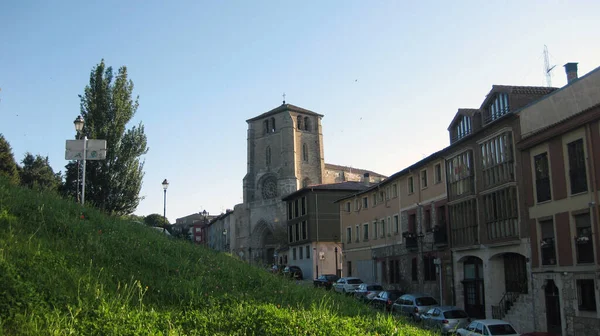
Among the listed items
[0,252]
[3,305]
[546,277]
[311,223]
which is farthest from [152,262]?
[311,223]

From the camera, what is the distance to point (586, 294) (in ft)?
67.9

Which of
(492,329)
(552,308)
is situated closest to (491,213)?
(552,308)

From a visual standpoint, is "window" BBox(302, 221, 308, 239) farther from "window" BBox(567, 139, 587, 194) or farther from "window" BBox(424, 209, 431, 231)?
"window" BBox(567, 139, 587, 194)

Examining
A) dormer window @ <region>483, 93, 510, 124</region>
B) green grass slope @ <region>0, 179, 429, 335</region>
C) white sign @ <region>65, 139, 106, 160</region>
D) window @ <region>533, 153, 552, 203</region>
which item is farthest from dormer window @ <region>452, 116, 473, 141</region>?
green grass slope @ <region>0, 179, 429, 335</region>

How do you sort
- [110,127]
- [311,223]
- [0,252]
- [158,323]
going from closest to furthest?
[158,323] → [0,252] → [110,127] → [311,223]

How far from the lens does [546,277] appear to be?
22.9m

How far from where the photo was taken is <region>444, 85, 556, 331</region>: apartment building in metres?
25.4

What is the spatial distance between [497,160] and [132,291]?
21.3 metres

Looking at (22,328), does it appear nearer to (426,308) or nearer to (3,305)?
(3,305)

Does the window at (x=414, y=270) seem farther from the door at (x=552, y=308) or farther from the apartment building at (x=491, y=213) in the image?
the door at (x=552, y=308)

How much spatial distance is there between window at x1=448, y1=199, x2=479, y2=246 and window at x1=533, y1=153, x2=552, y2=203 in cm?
537

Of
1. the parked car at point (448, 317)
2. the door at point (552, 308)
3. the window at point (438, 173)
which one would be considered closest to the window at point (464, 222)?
the window at point (438, 173)

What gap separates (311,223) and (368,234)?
1563 centimetres

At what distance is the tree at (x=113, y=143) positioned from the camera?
3162cm
